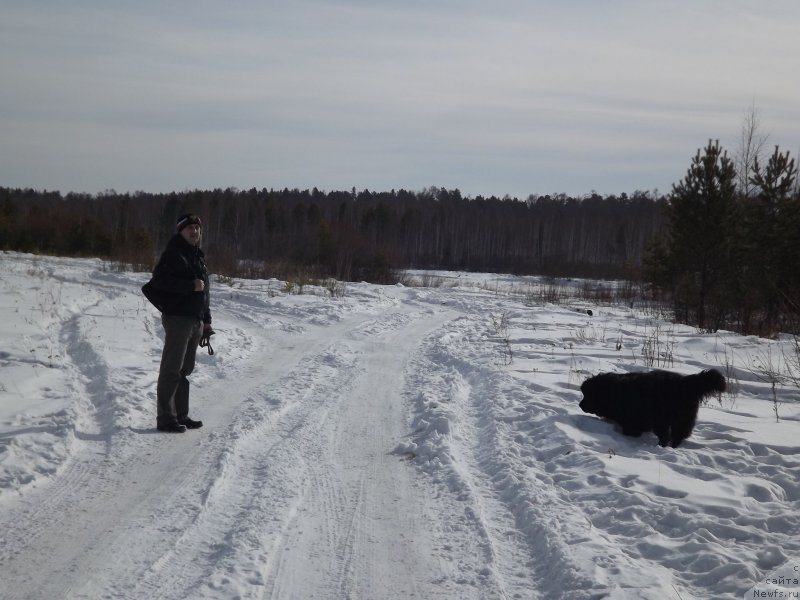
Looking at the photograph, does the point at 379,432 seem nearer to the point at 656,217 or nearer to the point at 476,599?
the point at 476,599

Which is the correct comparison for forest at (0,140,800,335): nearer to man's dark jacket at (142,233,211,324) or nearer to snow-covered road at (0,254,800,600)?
snow-covered road at (0,254,800,600)

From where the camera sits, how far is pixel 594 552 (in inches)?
161

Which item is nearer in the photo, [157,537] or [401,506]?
[157,537]

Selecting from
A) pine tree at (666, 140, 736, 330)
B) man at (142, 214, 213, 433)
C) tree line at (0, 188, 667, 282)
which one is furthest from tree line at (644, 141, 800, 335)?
tree line at (0, 188, 667, 282)

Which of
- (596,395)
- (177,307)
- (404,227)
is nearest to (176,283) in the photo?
(177,307)

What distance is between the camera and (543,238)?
102 m

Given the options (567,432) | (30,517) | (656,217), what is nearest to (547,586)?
(567,432)

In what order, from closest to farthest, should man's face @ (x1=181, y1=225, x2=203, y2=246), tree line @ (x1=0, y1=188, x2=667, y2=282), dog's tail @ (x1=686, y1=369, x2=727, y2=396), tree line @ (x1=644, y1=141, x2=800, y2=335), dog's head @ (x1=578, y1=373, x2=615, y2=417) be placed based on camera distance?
1. dog's tail @ (x1=686, y1=369, x2=727, y2=396)
2. man's face @ (x1=181, y1=225, x2=203, y2=246)
3. dog's head @ (x1=578, y1=373, x2=615, y2=417)
4. tree line @ (x1=644, y1=141, x2=800, y2=335)
5. tree line @ (x1=0, y1=188, x2=667, y2=282)

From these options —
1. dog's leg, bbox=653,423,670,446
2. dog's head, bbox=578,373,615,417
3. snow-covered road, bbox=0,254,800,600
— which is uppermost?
dog's head, bbox=578,373,615,417

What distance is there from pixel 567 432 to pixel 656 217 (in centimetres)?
10460

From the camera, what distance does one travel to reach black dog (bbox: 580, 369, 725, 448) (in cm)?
646

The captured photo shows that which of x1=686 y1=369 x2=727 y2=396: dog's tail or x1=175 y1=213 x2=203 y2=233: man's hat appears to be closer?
x1=686 y1=369 x2=727 y2=396: dog's tail

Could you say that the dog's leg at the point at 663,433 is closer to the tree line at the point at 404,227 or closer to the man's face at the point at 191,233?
the man's face at the point at 191,233

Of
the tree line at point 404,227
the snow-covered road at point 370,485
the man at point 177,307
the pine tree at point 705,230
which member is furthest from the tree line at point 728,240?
the tree line at point 404,227
